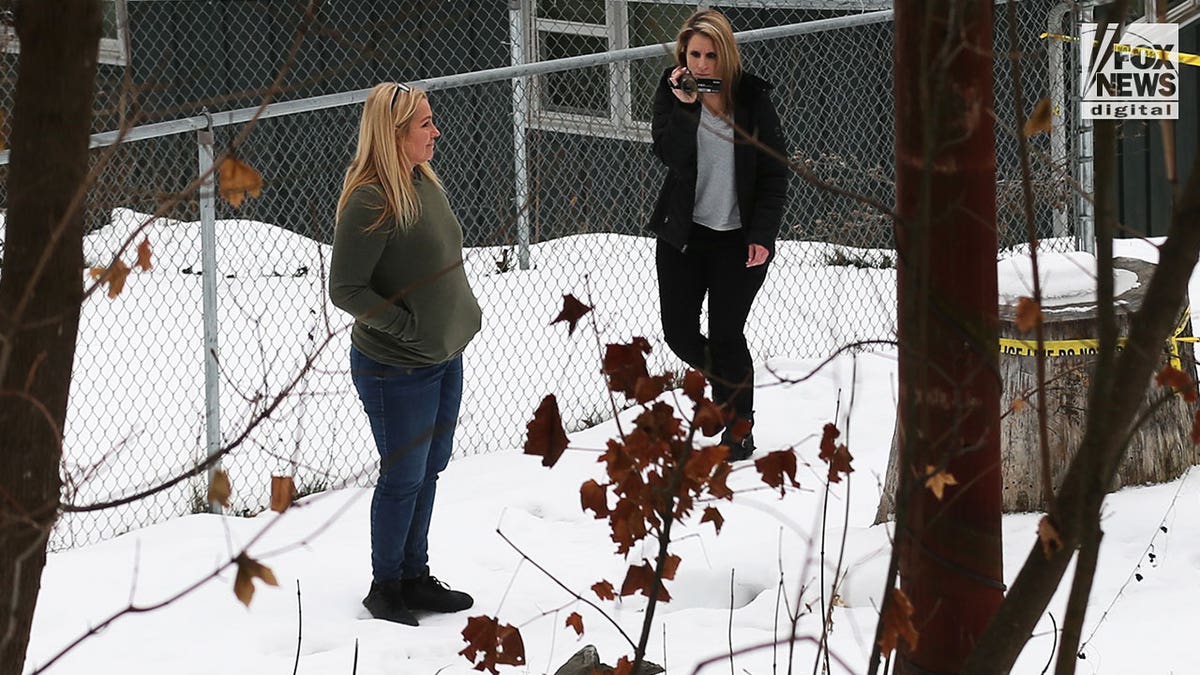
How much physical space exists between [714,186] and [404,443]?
1795 millimetres

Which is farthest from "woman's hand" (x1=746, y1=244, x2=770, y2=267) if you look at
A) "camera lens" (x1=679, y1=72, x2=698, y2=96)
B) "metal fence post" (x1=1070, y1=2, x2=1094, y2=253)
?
"metal fence post" (x1=1070, y1=2, x2=1094, y2=253)

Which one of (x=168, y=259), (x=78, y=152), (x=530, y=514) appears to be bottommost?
(x=530, y=514)

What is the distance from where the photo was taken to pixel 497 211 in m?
9.52

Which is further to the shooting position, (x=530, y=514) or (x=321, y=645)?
(x=530, y=514)

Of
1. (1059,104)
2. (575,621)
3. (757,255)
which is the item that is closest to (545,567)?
(757,255)

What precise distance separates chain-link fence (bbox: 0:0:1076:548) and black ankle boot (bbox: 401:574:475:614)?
1605mm

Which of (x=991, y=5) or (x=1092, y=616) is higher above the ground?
(x=991, y=5)

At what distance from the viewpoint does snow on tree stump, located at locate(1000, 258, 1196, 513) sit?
4297 mm

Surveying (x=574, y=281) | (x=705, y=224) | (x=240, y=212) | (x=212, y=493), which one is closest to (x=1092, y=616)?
(x=705, y=224)

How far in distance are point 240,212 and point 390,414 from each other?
651 centimetres

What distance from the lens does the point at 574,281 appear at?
28.0 feet

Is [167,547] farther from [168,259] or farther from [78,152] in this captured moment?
[168,259]

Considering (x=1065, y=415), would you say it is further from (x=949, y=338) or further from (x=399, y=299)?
(x=949, y=338)

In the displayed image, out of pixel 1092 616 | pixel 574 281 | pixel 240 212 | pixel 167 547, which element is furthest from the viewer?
pixel 240 212
